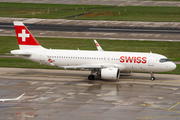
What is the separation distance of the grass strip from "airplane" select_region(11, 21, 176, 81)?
51.1 metres

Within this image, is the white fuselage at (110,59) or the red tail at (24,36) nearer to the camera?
the white fuselage at (110,59)

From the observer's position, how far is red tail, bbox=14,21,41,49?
5392cm

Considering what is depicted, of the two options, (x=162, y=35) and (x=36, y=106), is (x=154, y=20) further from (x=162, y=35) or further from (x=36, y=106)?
(x=36, y=106)

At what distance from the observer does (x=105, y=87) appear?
153 feet

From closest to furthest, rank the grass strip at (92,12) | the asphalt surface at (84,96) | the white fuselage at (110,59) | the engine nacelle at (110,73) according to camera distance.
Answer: the asphalt surface at (84,96)
the engine nacelle at (110,73)
the white fuselage at (110,59)
the grass strip at (92,12)

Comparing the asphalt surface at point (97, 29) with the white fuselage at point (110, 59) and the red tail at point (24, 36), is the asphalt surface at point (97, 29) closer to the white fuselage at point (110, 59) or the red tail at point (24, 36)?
the red tail at point (24, 36)

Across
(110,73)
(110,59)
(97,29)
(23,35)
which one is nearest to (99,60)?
(110,59)

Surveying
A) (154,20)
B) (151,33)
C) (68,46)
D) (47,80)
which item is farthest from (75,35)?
(47,80)

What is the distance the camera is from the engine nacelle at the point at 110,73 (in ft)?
159

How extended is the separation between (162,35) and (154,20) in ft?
58.2

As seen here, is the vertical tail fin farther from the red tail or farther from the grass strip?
the grass strip

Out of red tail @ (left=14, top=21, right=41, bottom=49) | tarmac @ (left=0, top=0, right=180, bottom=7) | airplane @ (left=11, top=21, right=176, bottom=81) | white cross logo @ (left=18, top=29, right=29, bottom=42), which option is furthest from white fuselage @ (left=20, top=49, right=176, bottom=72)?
tarmac @ (left=0, top=0, right=180, bottom=7)

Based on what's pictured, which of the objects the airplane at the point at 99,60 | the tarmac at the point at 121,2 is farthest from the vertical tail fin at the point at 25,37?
the tarmac at the point at 121,2

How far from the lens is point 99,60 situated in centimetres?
5156
